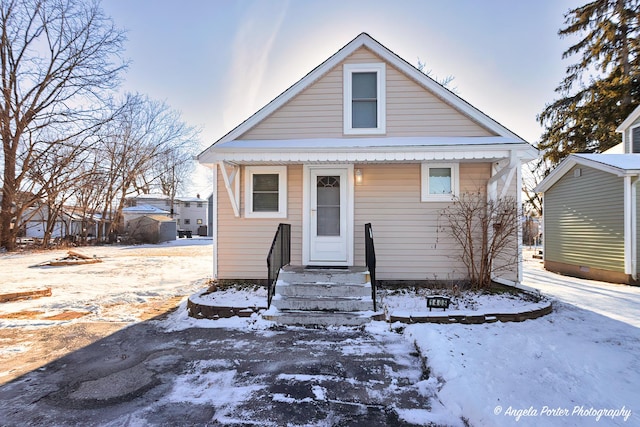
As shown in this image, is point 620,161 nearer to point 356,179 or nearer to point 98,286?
point 356,179

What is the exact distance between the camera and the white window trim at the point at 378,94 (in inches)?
266

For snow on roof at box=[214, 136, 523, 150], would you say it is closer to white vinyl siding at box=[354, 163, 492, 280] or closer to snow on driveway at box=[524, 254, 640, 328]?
white vinyl siding at box=[354, 163, 492, 280]

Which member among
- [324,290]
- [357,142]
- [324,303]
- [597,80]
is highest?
[597,80]

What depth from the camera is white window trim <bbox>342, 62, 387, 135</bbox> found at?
6.75 m

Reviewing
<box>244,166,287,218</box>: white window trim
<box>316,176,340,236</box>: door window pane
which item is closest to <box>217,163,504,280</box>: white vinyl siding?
<box>244,166,287,218</box>: white window trim

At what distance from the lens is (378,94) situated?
6789mm

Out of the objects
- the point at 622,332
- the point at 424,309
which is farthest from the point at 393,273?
the point at 622,332

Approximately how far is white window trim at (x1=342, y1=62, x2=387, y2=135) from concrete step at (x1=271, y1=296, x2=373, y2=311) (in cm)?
351

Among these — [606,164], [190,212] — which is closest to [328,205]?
[606,164]

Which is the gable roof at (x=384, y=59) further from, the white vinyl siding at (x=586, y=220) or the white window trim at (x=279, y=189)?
the white vinyl siding at (x=586, y=220)

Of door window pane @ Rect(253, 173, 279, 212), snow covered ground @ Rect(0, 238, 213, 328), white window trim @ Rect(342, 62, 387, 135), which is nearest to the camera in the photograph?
snow covered ground @ Rect(0, 238, 213, 328)

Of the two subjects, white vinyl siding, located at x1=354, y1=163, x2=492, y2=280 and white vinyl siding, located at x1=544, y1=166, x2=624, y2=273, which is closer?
white vinyl siding, located at x1=354, y1=163, x2=492, y2=280

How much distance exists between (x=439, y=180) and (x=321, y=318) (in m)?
3.82

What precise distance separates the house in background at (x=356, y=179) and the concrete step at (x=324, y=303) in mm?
1486
